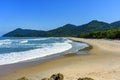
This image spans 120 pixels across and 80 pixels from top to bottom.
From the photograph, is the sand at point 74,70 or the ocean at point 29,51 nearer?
the sand at point 74,70

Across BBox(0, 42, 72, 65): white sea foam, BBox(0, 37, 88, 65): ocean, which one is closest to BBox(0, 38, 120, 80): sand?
BBox(0, 42, 72, 65): white sea foam

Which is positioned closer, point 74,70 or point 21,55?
point 74,70

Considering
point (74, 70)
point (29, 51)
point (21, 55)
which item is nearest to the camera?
point (74, 70)

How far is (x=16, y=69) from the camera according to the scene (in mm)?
14078

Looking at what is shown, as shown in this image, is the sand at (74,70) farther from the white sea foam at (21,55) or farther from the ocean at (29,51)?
the ocean at (29,51)

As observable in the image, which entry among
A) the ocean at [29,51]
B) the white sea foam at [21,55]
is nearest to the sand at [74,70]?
the white sea foam at [21,55]

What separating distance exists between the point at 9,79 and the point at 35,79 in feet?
4.66

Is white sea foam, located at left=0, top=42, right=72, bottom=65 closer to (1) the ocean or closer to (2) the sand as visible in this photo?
(1) the ocean

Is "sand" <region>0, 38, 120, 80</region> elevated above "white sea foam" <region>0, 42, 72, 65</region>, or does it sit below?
below

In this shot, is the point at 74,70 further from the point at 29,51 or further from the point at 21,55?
the point at 29,51

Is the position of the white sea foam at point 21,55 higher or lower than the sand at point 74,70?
higher

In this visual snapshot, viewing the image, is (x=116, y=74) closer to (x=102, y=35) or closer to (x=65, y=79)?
(x=65, y=79)

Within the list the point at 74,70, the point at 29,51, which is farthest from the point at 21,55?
the point at 74,70

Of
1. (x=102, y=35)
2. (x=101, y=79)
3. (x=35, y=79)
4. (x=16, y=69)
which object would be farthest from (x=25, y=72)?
(x=102, y=35)
